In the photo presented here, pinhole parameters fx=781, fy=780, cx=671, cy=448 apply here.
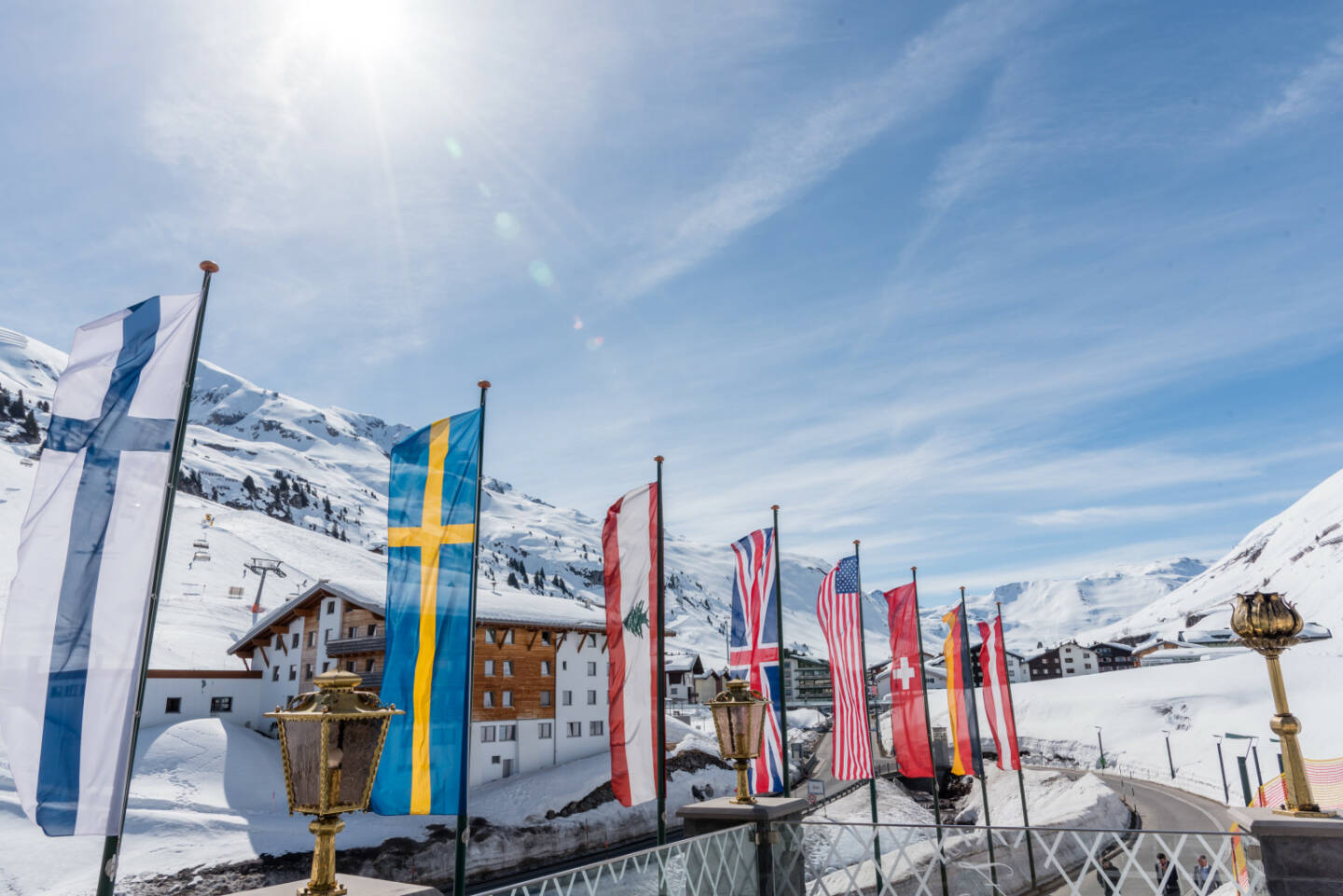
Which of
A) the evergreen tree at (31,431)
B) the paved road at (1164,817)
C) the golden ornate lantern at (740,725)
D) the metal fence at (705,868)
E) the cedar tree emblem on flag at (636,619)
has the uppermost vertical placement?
the evergreen tree at (31,431)

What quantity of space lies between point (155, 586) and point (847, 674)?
16.5 metres

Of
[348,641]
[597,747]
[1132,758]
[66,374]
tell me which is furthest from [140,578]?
[1132,758]

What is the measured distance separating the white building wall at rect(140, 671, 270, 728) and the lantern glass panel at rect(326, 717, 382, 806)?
127 ft

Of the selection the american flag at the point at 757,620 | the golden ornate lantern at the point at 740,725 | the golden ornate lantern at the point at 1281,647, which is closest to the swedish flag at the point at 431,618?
the golden ornate lantern at the point at 740,725

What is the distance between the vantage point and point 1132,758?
7119 centimetres

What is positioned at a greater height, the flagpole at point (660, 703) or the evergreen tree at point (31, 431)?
the evergreen tree at point (31, 431)

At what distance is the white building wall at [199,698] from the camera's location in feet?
126

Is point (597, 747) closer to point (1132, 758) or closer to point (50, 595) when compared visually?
point (50, 595)

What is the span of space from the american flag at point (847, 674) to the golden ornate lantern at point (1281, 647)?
42.4 feet

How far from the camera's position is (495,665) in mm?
41062

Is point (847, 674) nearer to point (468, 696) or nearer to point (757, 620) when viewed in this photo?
point (757, 620)

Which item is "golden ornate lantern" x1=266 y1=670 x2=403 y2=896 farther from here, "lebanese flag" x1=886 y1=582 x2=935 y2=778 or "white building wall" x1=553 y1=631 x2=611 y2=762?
"white building wall" x1=553 y1=631 x2=611 y2=762

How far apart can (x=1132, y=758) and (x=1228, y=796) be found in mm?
19449

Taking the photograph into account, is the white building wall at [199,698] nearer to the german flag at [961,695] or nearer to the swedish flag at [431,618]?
the swedish flag at [431,618]
